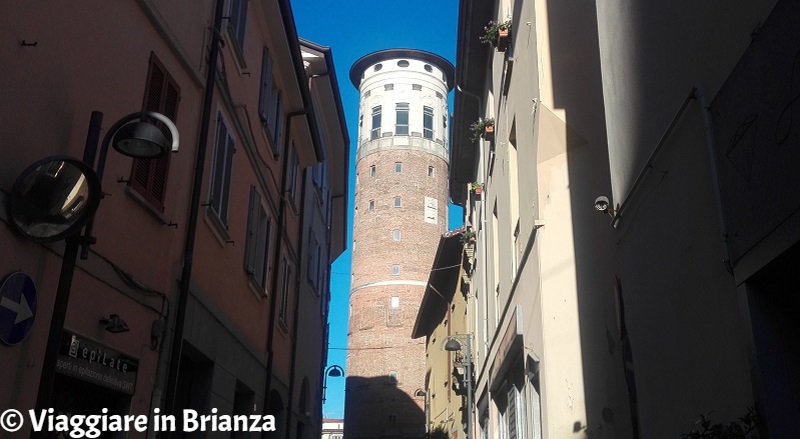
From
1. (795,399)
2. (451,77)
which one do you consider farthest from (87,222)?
(451,77)

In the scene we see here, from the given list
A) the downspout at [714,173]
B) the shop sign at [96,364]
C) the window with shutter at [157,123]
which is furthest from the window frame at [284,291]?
the downspout at [714,173]

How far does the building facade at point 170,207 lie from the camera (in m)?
5.21

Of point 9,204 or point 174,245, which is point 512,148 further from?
point 9,204

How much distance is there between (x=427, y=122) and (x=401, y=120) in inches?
63.3

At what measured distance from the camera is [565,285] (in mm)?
8406

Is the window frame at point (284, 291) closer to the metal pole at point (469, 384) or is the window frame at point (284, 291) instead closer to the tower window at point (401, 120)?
the metal pole at point (469, 384)

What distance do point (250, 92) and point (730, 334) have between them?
8243 mm

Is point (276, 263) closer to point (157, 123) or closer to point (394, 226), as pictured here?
point (157, 123)

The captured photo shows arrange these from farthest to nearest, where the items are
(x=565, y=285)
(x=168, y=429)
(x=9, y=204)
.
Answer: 1. (x=565, y=285)
2. (x=168, y=429)
3. (x=9, y=204)

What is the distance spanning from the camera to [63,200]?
5.03 meters

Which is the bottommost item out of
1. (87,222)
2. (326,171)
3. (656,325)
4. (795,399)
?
(795,399)

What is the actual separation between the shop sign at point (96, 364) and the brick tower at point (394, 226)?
35.4 m

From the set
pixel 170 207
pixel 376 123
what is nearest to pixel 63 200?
pixel 170 207

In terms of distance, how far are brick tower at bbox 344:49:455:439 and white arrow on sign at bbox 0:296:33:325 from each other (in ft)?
122
